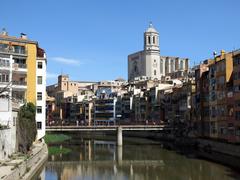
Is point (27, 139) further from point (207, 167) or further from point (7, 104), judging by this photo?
point (207, 167)

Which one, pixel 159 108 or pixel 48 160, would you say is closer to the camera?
pixel 48 160

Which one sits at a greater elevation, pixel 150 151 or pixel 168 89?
pixel 168 89

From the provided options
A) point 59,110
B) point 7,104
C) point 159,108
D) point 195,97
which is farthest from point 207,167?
point 59,110

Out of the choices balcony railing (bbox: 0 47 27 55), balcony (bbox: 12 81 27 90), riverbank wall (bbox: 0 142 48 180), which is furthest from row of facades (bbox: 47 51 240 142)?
balcony railing (bbox: 0 47 27 55)

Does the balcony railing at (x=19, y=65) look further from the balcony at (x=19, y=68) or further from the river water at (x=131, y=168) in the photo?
the river water at (x=131, y=168)

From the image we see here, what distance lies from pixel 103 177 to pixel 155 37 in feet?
464

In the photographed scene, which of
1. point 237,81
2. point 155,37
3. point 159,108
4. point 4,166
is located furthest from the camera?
point 155,37

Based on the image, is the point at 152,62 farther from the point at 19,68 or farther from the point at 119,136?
the point at 19,68

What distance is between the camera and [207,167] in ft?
144

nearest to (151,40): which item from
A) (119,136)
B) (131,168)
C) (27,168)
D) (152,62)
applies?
(152,62)

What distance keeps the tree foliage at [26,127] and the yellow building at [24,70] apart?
4541mm

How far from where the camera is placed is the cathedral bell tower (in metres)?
174

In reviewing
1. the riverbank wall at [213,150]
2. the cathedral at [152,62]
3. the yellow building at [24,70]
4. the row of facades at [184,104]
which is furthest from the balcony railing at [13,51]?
the cathedral at [152,62]

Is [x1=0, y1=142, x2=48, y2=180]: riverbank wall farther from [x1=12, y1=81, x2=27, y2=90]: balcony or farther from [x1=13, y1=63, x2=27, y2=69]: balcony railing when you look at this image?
[x1=13, y1=63, x2=27, y2=69]: balcony railing
